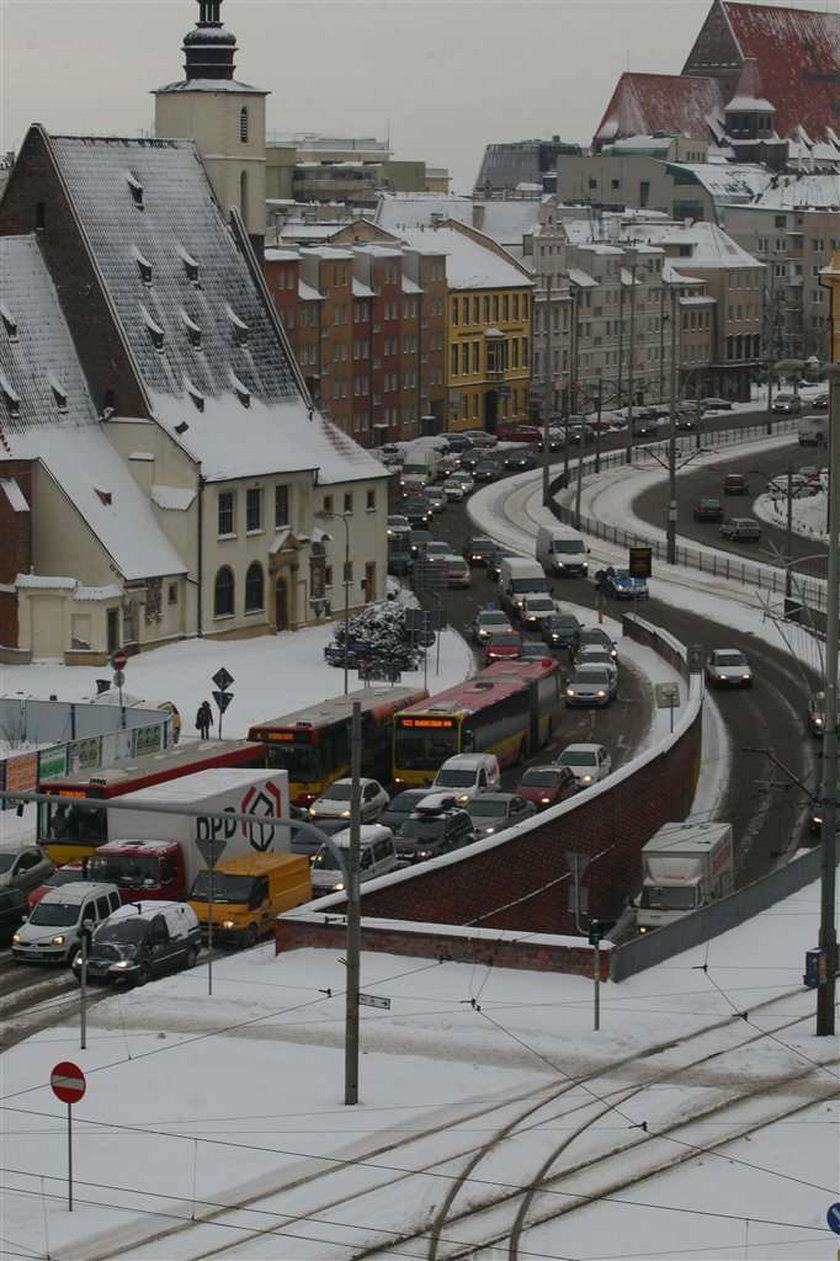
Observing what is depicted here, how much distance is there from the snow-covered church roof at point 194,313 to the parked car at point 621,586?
859 cm

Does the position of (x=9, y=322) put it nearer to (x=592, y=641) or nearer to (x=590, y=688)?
(x=592, y=641)

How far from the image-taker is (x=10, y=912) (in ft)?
155

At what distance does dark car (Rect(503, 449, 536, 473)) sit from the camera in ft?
443

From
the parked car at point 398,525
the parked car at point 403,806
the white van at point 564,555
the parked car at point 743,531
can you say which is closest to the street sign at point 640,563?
the white van at point 564,555

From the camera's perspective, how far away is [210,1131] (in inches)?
1335

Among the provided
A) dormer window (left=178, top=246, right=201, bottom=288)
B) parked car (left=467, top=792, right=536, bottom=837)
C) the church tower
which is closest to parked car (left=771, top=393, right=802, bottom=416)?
the church tower

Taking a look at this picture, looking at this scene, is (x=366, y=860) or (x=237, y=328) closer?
(x=366, y=860)

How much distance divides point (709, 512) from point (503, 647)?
40.8m

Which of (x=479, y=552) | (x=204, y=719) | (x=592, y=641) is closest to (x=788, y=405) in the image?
(x=479, y=552)

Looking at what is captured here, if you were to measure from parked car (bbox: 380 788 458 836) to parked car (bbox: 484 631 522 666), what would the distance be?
20514 millimetres

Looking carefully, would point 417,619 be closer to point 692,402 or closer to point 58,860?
point 58,860

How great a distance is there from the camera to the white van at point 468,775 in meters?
58.8

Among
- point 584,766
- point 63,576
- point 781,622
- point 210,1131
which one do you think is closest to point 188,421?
point 63,576

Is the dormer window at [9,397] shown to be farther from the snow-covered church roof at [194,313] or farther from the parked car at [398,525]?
the parked car at [398,525]
